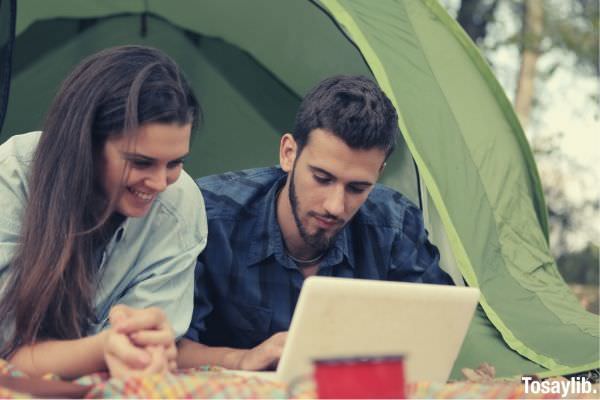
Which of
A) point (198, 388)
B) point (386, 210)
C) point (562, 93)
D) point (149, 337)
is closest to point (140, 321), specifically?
point (149, 337)

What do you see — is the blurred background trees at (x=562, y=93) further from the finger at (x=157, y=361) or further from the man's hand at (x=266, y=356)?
the finger at (x=157, y=361)

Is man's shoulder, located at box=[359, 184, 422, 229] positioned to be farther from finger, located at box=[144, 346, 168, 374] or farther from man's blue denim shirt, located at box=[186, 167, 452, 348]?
finger, located at box=[144, 346, 168, 374]

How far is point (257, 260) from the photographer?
2514 mm

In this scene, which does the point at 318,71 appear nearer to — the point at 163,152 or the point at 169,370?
the point at 163,152

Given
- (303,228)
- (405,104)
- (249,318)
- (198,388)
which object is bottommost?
(249,318)

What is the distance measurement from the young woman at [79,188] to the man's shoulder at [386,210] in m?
0.73

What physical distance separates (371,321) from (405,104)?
143 cm

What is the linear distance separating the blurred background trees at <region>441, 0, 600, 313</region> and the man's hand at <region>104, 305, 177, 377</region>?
18.8ft

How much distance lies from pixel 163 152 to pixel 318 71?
1.65 meters

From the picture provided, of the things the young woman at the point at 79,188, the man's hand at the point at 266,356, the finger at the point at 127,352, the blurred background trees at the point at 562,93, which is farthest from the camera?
the blurred background trees at the point at 562,93

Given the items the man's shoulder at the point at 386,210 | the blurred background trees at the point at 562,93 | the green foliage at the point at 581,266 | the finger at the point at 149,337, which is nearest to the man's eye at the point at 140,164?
the finger at the point at 149,337

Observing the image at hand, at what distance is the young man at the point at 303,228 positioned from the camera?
7.61 ft

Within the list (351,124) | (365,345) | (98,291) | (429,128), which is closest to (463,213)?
(429,128)

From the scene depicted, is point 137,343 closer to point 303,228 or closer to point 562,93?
point 303,228
